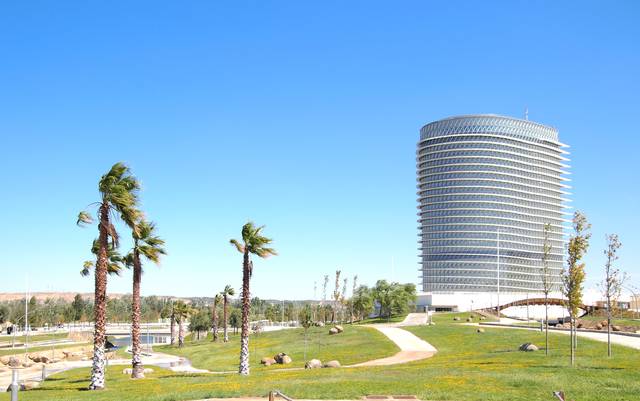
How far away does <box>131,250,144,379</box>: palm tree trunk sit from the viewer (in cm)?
4253

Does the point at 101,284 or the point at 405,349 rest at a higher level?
the point at 101,284

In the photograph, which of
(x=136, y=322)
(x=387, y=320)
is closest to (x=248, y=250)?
(x=136, y=322)

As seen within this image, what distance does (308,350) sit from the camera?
227ft

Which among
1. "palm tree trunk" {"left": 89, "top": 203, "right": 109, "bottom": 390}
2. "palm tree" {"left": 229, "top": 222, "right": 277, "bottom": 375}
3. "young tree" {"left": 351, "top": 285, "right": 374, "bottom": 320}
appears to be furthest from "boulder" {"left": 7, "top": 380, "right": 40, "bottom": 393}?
"young tree" {"left": 351, "top": 285, "right": 374, "bottom": 320}

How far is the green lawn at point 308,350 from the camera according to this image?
61.1m

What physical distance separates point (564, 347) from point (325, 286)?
3729 inches

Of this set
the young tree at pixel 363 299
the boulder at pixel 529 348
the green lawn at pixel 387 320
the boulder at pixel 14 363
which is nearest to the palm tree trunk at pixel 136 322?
the boulder at pixel 529 348

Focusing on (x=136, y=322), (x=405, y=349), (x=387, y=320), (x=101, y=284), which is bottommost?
(x=387, y=320)

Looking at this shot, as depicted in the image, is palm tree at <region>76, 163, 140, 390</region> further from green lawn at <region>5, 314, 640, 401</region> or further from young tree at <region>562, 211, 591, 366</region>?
young tree at <region>562, 211, 591, 366</region>

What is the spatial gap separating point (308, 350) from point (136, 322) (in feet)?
95.3

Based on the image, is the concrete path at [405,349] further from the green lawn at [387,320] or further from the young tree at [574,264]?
the green lawn at [387,320]

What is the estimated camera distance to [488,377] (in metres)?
33.8

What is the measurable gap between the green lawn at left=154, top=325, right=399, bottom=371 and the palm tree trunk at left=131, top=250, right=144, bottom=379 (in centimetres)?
1534

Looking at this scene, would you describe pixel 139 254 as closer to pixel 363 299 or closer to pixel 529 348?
pixel 529 348
